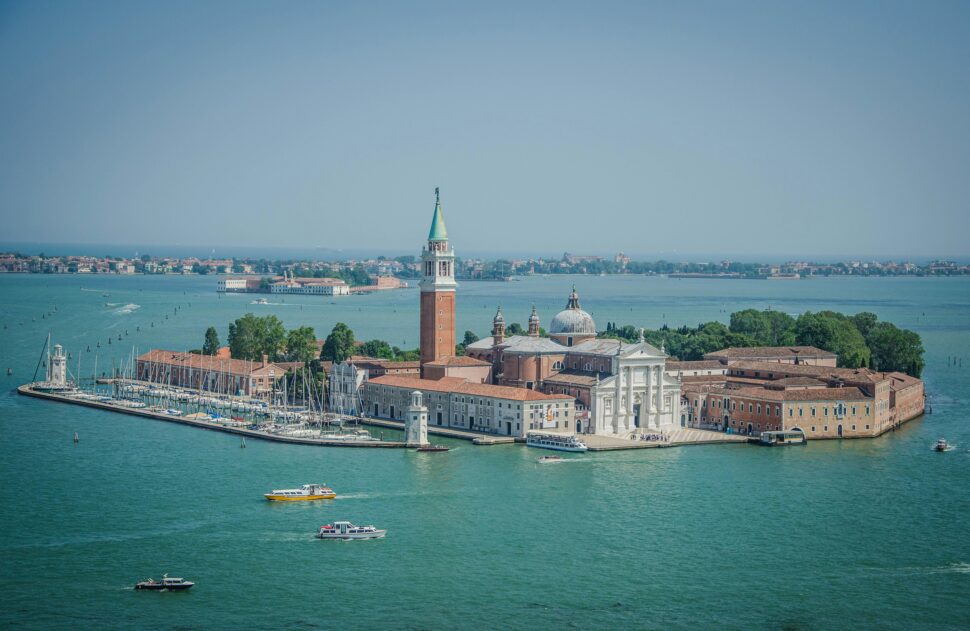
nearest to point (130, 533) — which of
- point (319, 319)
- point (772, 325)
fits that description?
point (772, 325)

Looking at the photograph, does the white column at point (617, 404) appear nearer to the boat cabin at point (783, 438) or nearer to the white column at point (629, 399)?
the white column at point (629, 399)

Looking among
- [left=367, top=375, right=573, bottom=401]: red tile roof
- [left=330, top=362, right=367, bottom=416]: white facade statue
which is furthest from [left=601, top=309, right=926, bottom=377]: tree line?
[left=330, top=362, right=367, bottom=416]: white facade statue

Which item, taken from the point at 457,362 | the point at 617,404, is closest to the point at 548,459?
the point at 617,404

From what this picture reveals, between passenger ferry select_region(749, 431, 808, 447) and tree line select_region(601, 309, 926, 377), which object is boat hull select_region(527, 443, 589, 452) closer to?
passenger ferry select_region(749, 431, 808, 447)

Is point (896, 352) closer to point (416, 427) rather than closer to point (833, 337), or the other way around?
point (833, 337)

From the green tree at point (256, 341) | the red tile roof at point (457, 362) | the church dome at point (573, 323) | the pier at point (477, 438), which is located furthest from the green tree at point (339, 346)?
the church dome at point (573, 323)
